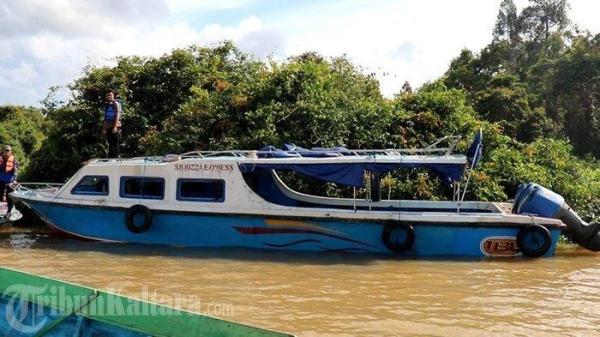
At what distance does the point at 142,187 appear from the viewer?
1166 cm

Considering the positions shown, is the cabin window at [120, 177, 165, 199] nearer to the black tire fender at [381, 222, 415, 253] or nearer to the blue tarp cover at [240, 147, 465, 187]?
the blue tarp cover at [240, 147, 465, 187]

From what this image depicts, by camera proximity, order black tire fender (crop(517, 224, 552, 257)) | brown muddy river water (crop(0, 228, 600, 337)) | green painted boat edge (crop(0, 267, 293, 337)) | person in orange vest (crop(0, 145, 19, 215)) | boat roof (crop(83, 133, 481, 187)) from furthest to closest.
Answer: person in orange vest (crop(0, 145, 19, 215)), boat roof (crop(83, 133, 481, 187)), black tire fender (crop(517, 224, 552, 257)), brown muddy river water (crop(0, 228, 600, 337)), green painted boat edge (crop(0, 267, 293, 337))

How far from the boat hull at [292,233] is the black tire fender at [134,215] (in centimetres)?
10

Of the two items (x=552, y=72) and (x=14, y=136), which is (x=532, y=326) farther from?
(x=14, y=136)

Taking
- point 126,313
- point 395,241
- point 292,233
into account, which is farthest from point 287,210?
point 126,313

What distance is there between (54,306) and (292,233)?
7027mm

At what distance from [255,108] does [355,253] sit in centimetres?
578

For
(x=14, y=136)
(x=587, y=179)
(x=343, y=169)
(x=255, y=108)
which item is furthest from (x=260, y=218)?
(x=14, y=136)

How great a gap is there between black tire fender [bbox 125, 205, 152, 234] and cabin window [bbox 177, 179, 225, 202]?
2.16 ft

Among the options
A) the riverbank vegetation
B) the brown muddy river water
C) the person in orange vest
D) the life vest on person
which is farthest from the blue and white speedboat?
the riverbank vegetation

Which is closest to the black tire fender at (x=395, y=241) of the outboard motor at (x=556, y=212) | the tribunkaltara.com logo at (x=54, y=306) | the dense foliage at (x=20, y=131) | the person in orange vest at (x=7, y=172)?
the outboard motor at (x=556, y=212)

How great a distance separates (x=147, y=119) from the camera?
17172mm

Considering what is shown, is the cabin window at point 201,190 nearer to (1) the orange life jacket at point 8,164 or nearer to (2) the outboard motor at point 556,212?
(1) the orange life jacket at point 8,164

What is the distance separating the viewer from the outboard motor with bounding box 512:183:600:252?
10.9 metres
